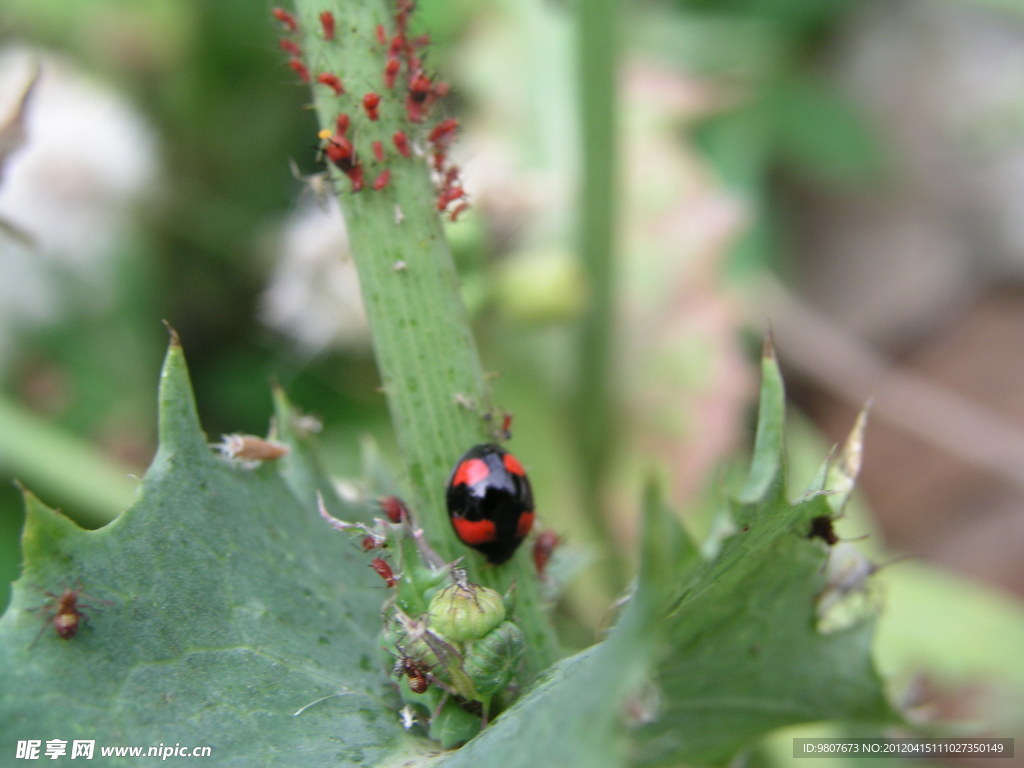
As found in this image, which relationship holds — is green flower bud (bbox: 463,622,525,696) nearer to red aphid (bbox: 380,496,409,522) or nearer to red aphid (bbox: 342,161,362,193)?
red aphid (bbox: 380,496,409,522)

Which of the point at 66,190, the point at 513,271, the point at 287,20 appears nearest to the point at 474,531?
the point at 287,20

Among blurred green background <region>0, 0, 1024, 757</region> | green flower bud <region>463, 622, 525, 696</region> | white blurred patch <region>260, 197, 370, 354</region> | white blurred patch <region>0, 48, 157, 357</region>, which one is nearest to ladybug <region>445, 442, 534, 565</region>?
green flower bud <region>463, 622, 525, 696</region>

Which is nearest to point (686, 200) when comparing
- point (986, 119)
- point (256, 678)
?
point (986, 119)

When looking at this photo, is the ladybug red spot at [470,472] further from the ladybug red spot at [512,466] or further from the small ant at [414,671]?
the small ant at [414,671]

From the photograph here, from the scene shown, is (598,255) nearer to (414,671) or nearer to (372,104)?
(372,104)

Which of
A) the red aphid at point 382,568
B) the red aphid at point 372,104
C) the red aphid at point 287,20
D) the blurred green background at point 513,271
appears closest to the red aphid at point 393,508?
the red aphid at point 382,568

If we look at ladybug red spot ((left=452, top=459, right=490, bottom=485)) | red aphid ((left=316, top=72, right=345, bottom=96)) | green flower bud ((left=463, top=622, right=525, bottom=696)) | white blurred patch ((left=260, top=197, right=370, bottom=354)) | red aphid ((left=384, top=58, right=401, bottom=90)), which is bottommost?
green flower bud ((left=463, top=622, right=525, bottom=696))
